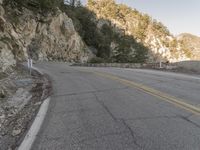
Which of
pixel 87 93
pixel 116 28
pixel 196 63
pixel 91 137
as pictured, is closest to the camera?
pixel 91 137

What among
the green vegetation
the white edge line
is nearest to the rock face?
the green vegetation

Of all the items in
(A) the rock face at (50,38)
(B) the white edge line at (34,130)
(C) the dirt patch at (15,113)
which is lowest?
(C) the dirt patch at (15,113)

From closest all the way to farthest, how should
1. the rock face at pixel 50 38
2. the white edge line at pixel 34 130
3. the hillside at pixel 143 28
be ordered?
the white edge line at pixel 34 130, the rock face at pixel 50 38, the hillside at pixel 143 28

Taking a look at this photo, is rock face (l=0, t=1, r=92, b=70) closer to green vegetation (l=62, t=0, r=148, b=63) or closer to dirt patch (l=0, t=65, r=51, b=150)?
green vegetation (l=62, t=0, r=148, b=63)

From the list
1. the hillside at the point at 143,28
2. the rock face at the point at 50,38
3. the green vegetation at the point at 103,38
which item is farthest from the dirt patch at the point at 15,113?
the hillside at the point at 143,28

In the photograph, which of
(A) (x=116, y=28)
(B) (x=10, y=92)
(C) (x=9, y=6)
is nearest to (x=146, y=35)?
(A) (x=116, y=28)

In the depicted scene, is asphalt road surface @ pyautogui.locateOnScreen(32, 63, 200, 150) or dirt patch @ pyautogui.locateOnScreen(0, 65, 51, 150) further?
dirt patch @ pyautogui.locateOnScreen(0, 65, 51, 150)

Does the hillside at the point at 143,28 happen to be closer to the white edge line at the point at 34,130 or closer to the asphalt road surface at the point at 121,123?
the asphalt road surface at the point at 121,123

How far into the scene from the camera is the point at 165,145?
15.7 ft

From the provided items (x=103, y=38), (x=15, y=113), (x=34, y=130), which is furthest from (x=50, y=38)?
(x=34, y=130)

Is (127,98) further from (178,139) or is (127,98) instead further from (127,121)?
(178,139)

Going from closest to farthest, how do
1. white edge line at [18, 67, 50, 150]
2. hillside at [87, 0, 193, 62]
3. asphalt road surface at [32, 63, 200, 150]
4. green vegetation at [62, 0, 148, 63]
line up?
asphalt road surface at [32, 63, 200, 150]
white edge line at [18, 67, 50, 150]
green vegetation at [62, 0, 148, 63]
hillside at [87, 0, 193, 62]

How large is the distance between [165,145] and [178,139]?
38 centimetres

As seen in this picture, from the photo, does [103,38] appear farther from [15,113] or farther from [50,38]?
[15,113]
